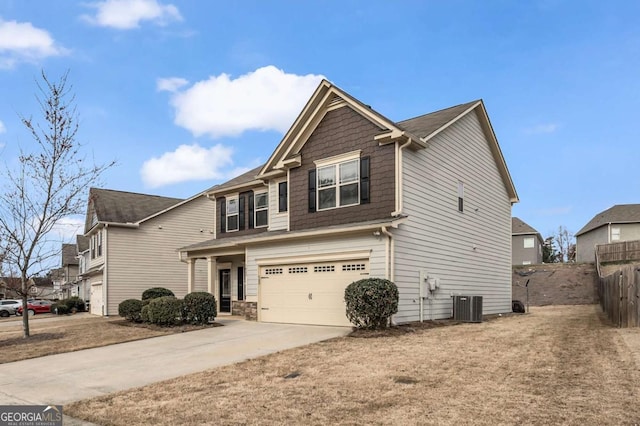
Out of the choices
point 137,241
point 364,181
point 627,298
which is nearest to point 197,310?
point 364,181

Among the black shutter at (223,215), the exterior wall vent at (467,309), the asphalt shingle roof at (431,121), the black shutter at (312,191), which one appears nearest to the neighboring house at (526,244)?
the asphalt shingle roof at (431,121)

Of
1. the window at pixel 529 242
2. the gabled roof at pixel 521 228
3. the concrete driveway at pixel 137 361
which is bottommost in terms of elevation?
the concrete driveway at pixel 137 361

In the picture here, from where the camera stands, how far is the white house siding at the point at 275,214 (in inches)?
723

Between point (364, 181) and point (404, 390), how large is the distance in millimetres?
9062

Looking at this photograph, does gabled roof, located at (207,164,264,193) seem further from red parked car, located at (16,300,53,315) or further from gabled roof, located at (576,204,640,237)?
gabled roof, located at (576,204,640,237)

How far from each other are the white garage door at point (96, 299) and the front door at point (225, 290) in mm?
10113

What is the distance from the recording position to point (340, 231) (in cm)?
1469

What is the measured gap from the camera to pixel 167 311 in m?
15.9

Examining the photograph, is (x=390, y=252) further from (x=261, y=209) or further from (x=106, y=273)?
(x=106, y=273)

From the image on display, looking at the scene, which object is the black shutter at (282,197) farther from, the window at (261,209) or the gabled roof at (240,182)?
the gabled roof at (240,182)

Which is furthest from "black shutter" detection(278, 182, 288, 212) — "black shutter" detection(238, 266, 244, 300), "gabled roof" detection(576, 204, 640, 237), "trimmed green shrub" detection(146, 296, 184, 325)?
"gabled roof" detection(576, 204, 640, 237)

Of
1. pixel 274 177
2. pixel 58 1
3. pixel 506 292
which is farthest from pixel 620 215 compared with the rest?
pixel 58 1

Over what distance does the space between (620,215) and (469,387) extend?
4884cm

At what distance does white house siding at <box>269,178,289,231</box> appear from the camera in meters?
18.4
